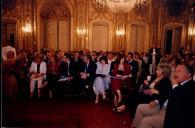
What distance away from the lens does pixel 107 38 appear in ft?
39.4

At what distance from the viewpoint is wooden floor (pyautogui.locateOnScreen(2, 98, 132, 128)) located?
4.17m

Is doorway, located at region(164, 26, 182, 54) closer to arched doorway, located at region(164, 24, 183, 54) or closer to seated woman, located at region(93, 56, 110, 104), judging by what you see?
arched doorway, located at region(164, 24, 183, 54)

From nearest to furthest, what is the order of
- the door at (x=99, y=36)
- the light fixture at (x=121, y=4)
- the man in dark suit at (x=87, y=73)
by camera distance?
the man in dark suit at (x=87, y=73)
the light fixture at (x=121, y=4)
the door at (x=99, y=36)

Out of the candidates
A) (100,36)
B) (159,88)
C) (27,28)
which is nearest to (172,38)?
(100,36)

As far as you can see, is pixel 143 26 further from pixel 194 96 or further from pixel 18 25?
pixel 194 96

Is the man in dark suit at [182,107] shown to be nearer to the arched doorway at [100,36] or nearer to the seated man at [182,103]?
the seated man at [182,103]

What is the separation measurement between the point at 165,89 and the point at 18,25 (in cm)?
959

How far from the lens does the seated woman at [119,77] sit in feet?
19.4

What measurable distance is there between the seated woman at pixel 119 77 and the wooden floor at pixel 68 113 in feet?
1.18

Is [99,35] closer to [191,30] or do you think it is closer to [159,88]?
[191,30]

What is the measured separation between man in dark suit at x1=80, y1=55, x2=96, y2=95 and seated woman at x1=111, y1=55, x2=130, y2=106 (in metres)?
0.81

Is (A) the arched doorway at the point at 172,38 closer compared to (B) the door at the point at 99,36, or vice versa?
(B) the door at the point at 99,36

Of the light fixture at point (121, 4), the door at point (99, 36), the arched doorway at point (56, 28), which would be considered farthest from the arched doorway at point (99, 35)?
the light fixture at point (121, 4)

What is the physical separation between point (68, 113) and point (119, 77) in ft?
5.40
